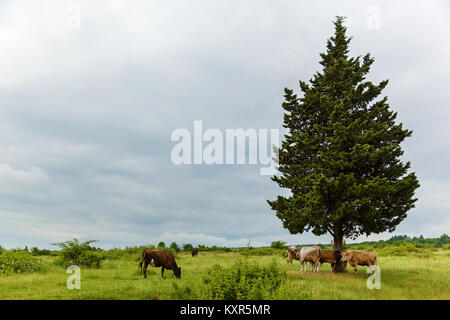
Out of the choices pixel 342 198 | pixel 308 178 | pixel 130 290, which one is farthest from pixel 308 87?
pixel 130 290

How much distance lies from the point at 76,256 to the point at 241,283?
54.7 feet

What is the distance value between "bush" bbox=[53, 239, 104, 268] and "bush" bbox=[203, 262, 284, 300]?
13.3 metres

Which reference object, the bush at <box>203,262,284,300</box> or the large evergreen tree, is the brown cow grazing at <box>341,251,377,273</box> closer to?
the large evergreen tree

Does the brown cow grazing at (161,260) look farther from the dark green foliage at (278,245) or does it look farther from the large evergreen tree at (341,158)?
the dark green foliage at (278,245)

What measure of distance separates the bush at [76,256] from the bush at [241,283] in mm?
13318

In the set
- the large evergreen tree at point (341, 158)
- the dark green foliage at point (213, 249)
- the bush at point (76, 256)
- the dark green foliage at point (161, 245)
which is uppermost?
the large evergreen tree at point (341, 158)

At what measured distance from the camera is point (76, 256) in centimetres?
2317

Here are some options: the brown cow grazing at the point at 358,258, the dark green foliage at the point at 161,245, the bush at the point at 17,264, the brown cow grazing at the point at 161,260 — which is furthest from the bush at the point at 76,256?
the dark green foliage at the point at 161,245

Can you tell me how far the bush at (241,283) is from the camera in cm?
1142

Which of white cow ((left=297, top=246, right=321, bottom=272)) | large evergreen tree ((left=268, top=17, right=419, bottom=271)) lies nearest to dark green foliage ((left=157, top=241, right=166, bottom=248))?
large evergreen tree ((left=268, top=17, right=419, bottom=271))

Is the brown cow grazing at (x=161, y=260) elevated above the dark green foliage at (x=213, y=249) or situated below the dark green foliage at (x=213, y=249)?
above
